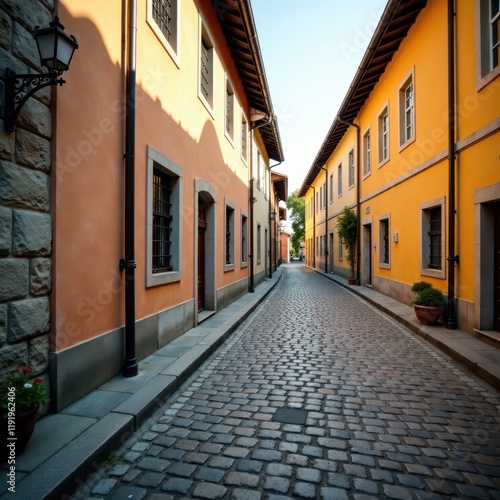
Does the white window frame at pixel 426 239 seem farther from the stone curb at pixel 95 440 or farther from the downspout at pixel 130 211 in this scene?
the downspout at pixel 130 211

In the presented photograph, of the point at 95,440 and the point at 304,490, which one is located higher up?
the point at 95,440

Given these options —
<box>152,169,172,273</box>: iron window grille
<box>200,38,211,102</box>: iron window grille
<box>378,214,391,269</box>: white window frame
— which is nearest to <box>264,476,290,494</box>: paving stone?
<box>152,169,172,273</box>: iron window grille

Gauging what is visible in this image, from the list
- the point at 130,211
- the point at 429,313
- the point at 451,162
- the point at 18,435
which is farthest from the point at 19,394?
the point at 451,162

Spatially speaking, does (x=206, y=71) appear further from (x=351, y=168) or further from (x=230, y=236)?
(x=351, y=168)

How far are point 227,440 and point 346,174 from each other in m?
16.7

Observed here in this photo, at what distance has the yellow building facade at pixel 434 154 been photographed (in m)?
5.98

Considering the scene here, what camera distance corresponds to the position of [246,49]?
32.6ft

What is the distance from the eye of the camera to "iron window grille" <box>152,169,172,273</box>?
19.0ft

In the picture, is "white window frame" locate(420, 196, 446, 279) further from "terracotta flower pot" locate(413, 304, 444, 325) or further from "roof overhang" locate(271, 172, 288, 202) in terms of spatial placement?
"roof overhang" locate(271, 172, 288, 202)

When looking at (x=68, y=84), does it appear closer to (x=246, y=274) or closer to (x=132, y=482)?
(x=132, y=482)

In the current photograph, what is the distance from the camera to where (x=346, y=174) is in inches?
708

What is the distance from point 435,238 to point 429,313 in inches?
90.0

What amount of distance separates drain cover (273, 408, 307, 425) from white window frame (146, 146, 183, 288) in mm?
2572

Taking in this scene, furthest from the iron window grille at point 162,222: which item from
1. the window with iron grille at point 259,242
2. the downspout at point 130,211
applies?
the window with iron grille at point 259,242
